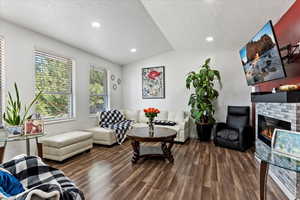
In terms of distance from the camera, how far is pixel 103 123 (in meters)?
4.34

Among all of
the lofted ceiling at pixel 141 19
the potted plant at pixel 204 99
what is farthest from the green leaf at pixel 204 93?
the lofted ceiling at pixel 141 19

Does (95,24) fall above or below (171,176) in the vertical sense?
above

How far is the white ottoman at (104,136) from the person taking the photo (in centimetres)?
383

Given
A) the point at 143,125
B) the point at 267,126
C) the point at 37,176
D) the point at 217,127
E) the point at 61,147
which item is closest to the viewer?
the point at 37,176

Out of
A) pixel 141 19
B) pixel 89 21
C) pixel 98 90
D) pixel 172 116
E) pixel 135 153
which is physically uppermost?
pixel 141 19

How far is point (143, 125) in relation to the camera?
466 centimetres

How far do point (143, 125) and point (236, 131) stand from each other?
2.48m

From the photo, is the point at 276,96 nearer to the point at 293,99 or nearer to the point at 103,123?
the point at 293,99

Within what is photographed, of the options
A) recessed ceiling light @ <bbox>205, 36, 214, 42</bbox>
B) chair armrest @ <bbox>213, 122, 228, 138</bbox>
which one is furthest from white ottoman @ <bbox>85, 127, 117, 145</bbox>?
recessed ceiling light @ <bbox>205, 36, 214, 42</bbox>

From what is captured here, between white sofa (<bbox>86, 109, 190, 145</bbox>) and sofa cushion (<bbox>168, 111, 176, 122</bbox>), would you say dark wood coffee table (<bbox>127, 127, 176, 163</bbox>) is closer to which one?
white sofa (<bbox>86, 109, 190, 145</bbox>)

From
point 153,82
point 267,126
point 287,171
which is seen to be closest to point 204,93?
point 267,126

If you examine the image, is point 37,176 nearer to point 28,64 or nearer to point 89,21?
point 28,64

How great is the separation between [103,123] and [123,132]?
66 cm

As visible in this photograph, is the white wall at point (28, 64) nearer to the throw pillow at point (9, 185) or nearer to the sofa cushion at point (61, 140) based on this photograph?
the sofa cushion at point (61, 140)
